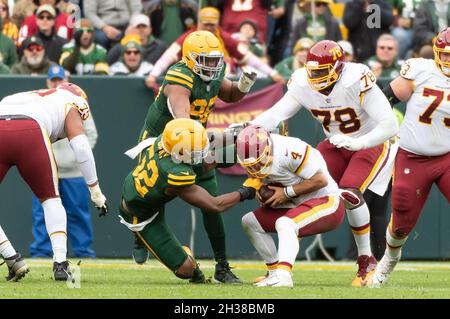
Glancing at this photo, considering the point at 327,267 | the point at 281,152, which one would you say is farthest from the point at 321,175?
the point at 327,267

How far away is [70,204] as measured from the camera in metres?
12.3

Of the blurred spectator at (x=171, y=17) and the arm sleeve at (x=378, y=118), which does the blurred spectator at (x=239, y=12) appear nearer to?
the blurred spectator at (x=171, y=17)

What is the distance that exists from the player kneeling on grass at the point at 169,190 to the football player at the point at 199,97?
0.29 m

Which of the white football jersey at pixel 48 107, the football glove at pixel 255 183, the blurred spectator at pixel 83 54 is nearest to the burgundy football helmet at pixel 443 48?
the football glove at pixel 255 183

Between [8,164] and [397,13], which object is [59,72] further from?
[397,13]

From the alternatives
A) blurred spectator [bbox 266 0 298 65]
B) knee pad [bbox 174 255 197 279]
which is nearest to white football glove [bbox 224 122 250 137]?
knee pad [bbox 174 255 197 279]

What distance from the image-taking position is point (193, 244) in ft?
41.8

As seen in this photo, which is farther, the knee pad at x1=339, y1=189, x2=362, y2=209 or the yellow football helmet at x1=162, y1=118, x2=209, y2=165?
the knee pad at x1=339, y1=189, x2=362, y2=209

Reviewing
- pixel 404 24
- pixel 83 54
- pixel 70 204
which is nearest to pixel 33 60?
pixel 83 54

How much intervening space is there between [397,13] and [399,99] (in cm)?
574

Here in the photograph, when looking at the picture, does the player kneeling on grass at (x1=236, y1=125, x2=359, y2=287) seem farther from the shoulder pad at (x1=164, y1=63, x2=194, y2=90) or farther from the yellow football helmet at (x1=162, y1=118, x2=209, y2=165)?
the shoulder pad at (x1=164, y1=63, x2=194, y2=90)

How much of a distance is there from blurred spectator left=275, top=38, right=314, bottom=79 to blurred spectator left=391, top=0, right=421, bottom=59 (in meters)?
1.37

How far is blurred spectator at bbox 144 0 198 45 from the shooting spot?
14.1 metres

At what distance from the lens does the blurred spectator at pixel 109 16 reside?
1417 cm
